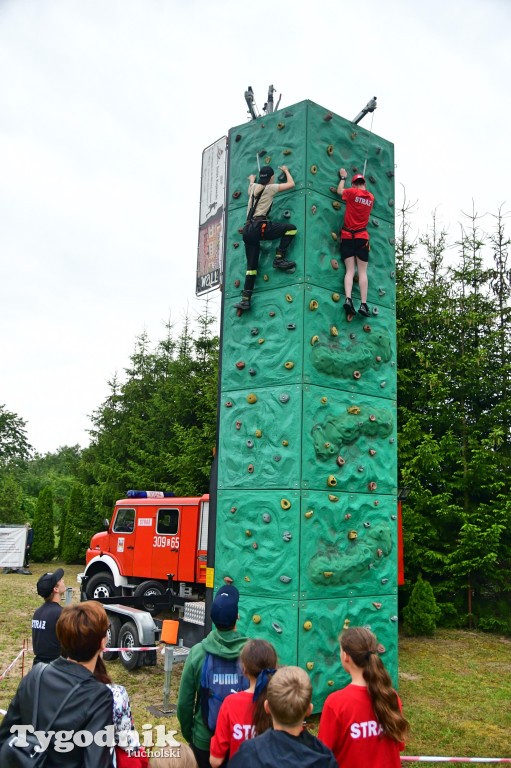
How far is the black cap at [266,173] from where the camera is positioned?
9250mm

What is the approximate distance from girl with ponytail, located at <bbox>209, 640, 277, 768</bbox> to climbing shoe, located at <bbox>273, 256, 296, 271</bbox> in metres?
6.23

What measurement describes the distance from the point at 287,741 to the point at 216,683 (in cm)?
125

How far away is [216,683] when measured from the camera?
161 inches

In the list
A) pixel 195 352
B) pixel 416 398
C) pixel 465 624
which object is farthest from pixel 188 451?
pixel 465 624

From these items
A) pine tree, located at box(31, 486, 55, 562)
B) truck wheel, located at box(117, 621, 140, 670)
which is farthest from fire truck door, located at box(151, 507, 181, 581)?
pine tree, located at box(31, 486, 55, 562)

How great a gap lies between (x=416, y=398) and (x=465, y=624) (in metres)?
5.99

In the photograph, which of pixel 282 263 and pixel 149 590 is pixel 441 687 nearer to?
pixel 149 590

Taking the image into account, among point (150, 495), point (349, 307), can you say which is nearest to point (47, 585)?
point (349, 307)

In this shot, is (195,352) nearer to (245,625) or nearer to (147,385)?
(147,385)

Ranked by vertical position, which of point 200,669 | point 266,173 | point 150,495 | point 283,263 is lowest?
point 200,669

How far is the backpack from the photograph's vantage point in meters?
4.06

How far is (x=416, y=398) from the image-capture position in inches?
723

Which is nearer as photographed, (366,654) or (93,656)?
(93,656)

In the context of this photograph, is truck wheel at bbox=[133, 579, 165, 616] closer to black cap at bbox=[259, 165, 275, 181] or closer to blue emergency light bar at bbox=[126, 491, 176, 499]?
blue emergency light bar at bbox=[126, 491, 176, 499]
